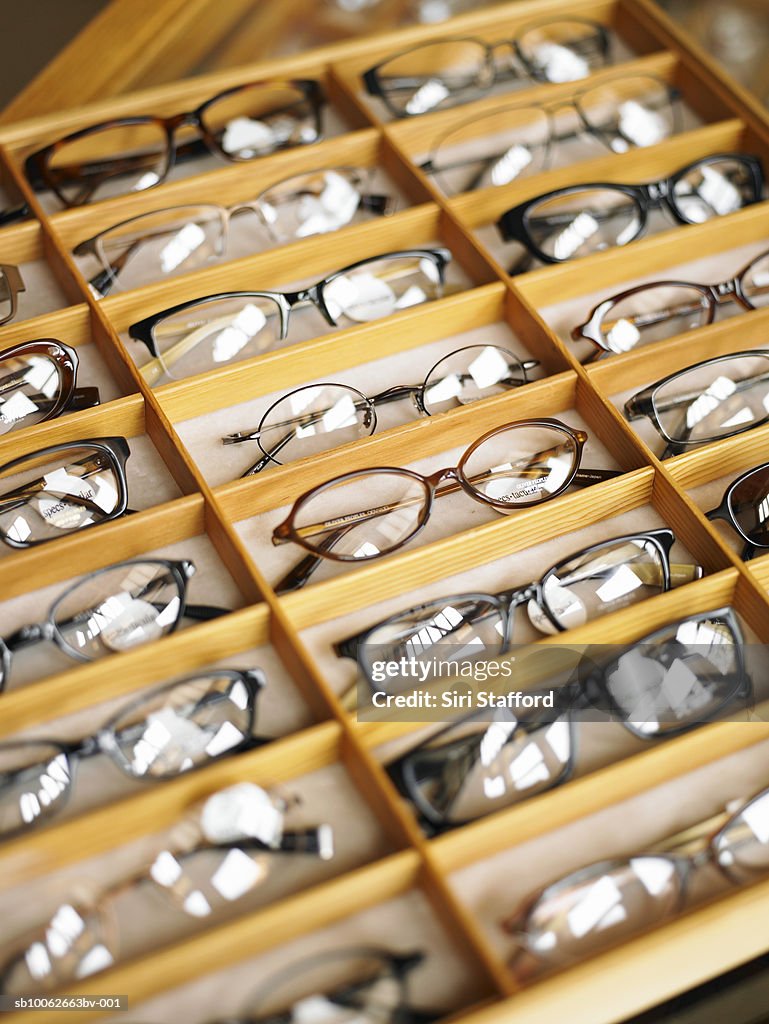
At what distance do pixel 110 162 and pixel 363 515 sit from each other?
52 centimetres

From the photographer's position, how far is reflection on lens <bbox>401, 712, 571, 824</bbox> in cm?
72

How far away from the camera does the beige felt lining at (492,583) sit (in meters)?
0.79

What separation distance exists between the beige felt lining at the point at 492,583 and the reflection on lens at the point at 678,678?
58 millimetres

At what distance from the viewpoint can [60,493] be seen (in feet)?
2.81

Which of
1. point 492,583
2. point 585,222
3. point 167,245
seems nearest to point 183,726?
point 492,583

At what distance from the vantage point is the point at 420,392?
0.94 meters

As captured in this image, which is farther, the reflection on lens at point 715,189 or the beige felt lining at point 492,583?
the reflection on lens at point 715,189

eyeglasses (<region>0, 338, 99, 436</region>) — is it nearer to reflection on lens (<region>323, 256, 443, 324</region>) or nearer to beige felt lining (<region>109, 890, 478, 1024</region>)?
reflection on lens (<region>323, 256, 443, 324</region>)

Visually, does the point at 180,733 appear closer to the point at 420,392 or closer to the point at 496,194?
the point at 420,392

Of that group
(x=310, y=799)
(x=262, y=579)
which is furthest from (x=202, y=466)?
(x=310, y=799)

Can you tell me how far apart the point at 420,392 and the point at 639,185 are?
1.13 feet

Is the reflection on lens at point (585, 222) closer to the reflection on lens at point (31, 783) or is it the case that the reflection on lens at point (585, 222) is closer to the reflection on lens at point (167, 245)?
the reflection on lens at point (167, 245)

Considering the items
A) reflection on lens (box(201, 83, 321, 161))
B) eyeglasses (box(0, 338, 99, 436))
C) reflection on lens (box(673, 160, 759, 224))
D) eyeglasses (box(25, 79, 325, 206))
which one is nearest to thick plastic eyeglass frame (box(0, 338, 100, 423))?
eyeglasses (box(0, 338, 99, 436))

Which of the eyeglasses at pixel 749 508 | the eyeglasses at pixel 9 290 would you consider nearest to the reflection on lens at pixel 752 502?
the eyeglasses at pixel 749 508
